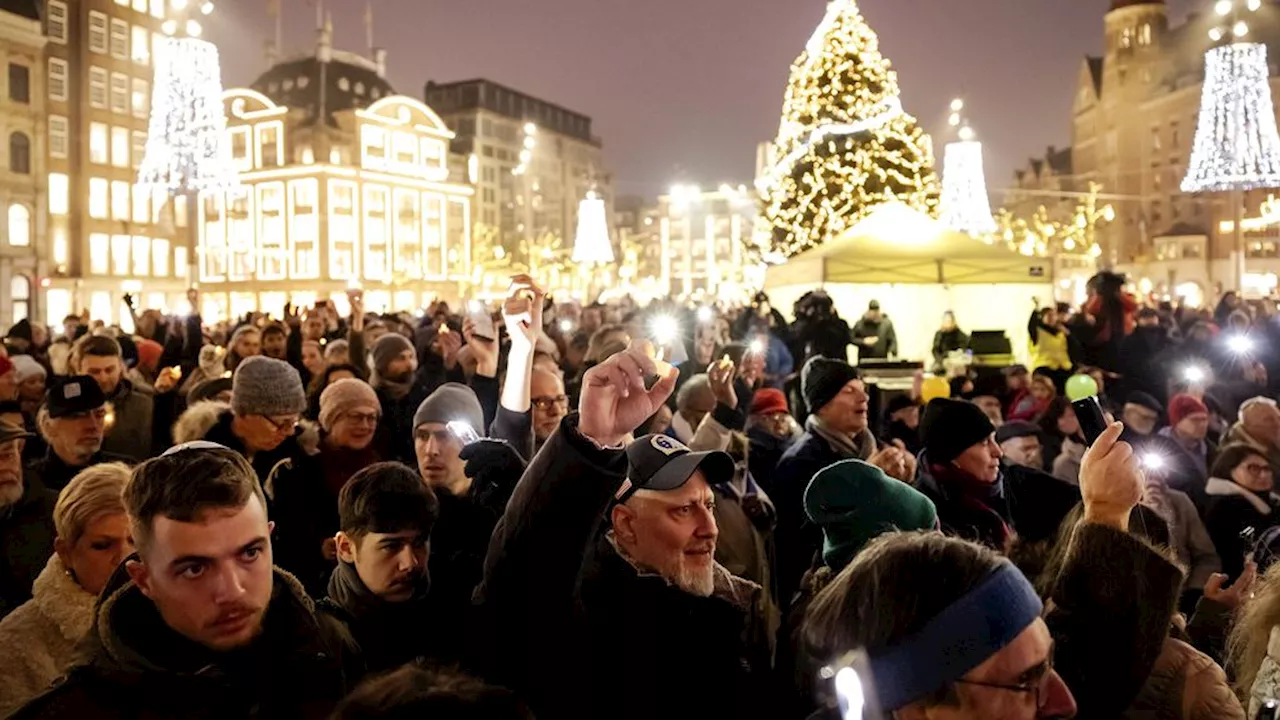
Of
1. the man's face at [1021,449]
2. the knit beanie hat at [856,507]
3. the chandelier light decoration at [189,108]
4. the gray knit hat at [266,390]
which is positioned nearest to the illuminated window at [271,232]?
the chandelier light decoration at [189,108]

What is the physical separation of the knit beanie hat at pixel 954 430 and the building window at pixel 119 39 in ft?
207

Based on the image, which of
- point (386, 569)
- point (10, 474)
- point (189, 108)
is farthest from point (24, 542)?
point (189, 108)

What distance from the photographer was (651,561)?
3.08 m

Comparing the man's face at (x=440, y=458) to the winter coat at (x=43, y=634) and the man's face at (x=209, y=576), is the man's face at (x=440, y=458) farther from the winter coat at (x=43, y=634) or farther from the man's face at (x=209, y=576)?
the man's face at (x=209, y=576)

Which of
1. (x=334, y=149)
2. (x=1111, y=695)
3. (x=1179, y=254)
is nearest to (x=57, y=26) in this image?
(x=334, y=149)

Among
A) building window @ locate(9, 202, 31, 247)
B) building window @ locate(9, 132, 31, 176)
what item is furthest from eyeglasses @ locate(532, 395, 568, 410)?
building window @ locate(9, 132, 31, 176)

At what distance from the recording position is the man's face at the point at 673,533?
3066mm

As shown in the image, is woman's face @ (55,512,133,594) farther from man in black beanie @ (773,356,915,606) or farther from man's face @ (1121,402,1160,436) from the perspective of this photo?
man's face @ (1121,402,1160,436)

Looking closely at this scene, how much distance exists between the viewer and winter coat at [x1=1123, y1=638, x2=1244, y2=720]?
8.59 feet

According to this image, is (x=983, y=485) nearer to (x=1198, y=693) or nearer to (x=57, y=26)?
(x=1198, y=693)

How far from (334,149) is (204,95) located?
6325 cm

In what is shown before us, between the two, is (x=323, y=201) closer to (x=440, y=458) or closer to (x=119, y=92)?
(x=119, y=92)

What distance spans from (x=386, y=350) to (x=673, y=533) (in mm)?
4888

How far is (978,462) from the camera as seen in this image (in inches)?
182
